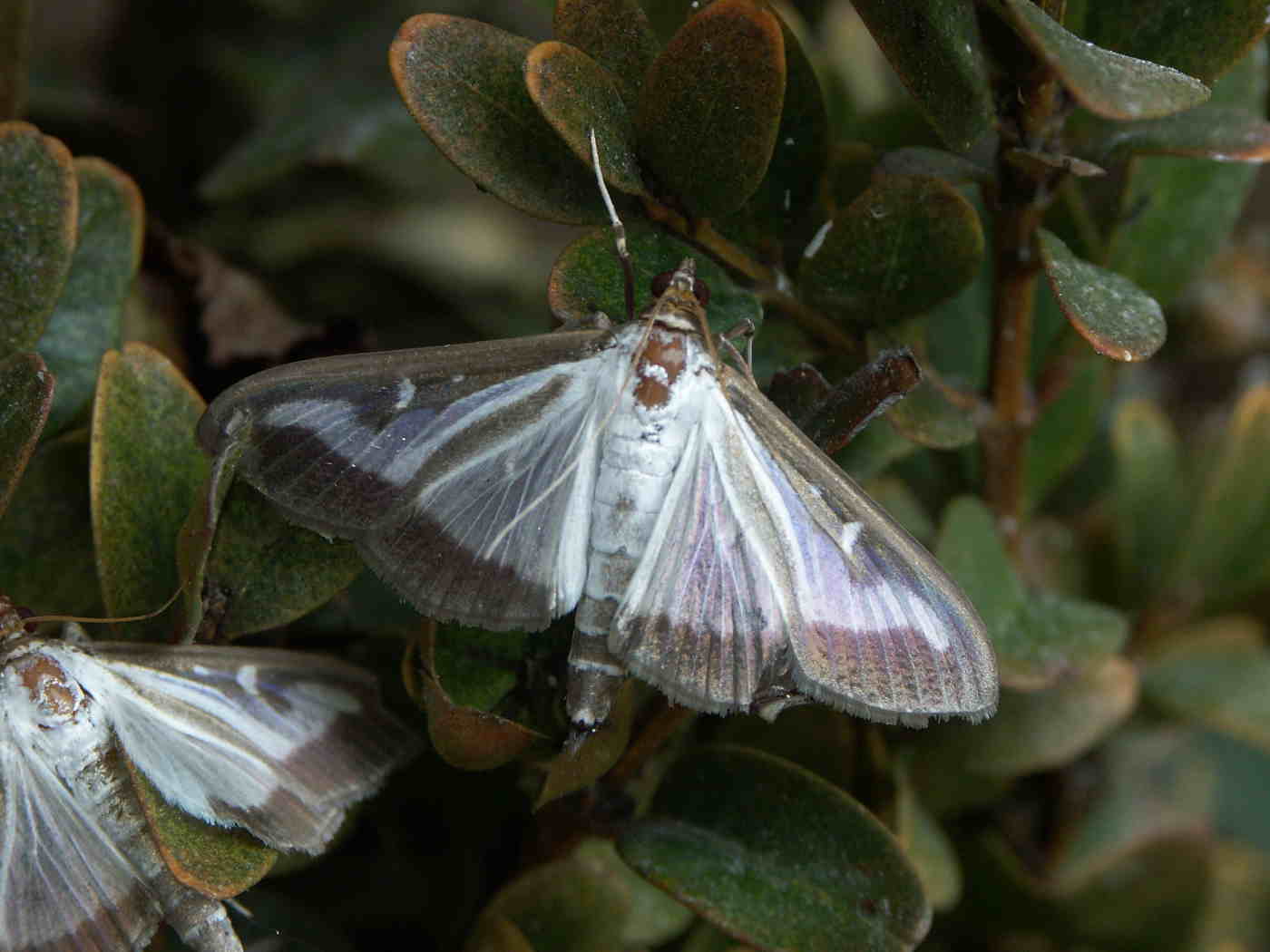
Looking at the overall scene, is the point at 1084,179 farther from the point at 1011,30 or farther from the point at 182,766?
the point at 182,766

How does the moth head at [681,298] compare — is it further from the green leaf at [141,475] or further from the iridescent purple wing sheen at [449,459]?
the green leaf at [141,475]

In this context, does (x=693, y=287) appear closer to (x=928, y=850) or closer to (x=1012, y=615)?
(x=1012, y=615)

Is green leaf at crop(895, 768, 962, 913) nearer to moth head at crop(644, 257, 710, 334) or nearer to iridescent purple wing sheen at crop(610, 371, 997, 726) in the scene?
iridescent purple wing sheen at crop(610, 371, 997, 726)

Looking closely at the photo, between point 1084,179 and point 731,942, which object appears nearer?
point 731,942

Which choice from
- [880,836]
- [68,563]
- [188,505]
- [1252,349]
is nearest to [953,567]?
[880,836]

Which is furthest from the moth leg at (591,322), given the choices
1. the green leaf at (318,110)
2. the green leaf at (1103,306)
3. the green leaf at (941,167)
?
the green leaf at (318,110)

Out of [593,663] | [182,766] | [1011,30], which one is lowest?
[182,766]

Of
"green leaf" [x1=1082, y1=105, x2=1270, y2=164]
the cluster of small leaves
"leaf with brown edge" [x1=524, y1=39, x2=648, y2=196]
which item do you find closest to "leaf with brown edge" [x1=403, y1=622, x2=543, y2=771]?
the cluster of small leaves
